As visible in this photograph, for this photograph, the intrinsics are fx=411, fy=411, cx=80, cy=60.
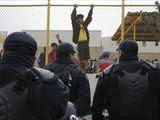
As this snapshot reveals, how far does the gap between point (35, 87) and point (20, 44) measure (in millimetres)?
321

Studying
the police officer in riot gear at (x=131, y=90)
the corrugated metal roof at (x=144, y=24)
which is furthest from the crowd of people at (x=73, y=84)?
the corrugated metal roof at (x=144, y=24)

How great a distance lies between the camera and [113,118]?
194 inches

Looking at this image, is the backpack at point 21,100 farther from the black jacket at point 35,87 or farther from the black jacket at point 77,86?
the black jacket at point 77,86

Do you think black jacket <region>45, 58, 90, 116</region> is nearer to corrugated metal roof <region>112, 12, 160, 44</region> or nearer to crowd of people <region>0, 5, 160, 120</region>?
crowd of people <region>0, 5, 160, 120</region>

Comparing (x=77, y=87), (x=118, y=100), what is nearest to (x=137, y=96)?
(x=118, y=100)

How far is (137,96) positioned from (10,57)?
2.39m

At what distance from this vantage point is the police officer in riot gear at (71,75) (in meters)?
5.48

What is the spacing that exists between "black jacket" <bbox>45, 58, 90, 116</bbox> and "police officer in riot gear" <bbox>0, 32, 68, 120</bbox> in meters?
2.70

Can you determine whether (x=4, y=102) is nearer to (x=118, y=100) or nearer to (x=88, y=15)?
(x=118, y=100)

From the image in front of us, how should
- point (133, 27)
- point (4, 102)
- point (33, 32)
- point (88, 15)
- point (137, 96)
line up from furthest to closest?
point (133, 27) → point (33, 32) → point (88, 15) → point (137, 96) → point (4, 102)

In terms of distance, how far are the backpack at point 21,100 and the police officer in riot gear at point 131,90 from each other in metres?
2.26

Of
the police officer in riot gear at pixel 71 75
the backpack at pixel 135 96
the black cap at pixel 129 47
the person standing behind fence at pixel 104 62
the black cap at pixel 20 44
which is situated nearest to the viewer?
the black cap at pixel 20 44

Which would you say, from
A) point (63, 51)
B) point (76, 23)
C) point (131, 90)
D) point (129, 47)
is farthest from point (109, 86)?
point (76, 23)

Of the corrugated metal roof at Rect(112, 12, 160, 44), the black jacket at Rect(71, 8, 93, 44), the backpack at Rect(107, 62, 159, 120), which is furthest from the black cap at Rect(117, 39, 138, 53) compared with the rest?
the corrugated metal roof at Rect(112, 12, 160, 44)
